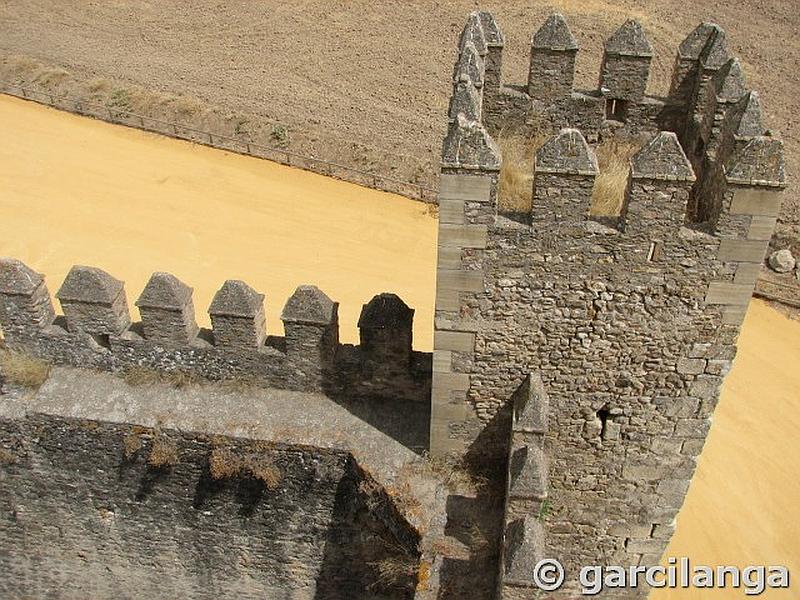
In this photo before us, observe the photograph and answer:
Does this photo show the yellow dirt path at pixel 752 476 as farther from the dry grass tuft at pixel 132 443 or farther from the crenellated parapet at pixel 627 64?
the dry grass tuft at pixel 132 443

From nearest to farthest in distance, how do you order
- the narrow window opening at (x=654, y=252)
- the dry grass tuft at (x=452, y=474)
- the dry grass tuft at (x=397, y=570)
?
1. the narrow window opening at (x=654, y=252)
2. the dry grass tuft at (x=397, y=570)
3. the dry grass tuft at (x=452, y=474)

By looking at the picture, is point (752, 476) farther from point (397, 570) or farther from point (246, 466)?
point (246, 466)

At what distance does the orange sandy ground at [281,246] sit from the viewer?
1393 cm

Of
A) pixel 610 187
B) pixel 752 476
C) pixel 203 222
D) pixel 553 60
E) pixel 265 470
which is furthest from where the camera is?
pixel 203 222

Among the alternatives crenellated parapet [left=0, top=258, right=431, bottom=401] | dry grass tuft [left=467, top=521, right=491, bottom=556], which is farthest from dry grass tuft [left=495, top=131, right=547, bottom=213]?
dry grass tuft [left=467, top=521, right=491, bottom=556]

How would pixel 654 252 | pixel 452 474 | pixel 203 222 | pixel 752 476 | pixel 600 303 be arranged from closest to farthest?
pixel 654 252, pixel 600 303, pixel 452 474, pixel 752 476, pixel 203 222

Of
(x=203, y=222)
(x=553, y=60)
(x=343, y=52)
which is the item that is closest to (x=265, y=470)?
(x=553, y=60)

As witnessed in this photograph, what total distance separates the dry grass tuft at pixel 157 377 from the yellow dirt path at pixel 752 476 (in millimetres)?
8259

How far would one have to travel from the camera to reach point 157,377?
32.5 ft

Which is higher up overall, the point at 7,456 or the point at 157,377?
the point at 157,377

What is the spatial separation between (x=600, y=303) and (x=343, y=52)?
22.2m

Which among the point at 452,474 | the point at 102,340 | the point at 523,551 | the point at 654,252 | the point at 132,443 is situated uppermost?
the point at 654,252

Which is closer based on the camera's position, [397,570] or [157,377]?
[397,570]

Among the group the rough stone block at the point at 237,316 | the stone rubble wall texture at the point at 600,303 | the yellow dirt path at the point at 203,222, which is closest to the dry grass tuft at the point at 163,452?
the rough stone block at the point at 237,316
